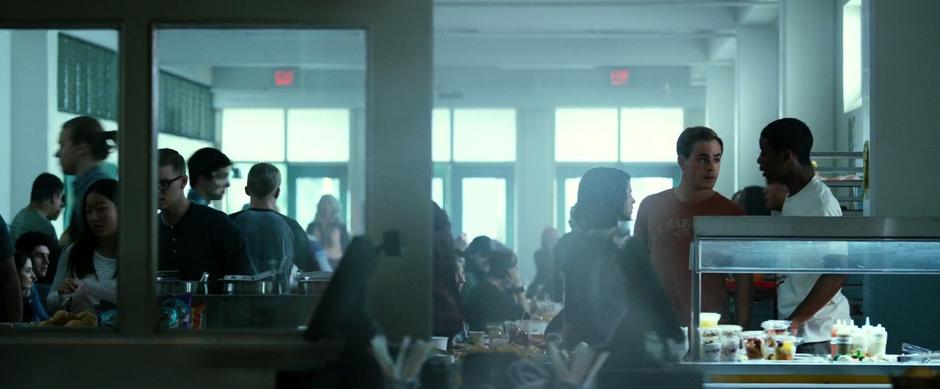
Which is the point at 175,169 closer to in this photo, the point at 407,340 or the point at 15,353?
the point at 15,353

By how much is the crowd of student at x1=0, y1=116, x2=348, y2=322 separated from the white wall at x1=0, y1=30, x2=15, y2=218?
634 cm

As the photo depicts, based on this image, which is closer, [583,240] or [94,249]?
[583,240]

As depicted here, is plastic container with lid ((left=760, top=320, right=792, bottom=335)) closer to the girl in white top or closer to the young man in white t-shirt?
the young man in white t-shirt

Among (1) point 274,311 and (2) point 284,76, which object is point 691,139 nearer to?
(1) point 274,311

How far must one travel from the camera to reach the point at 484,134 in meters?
18.8

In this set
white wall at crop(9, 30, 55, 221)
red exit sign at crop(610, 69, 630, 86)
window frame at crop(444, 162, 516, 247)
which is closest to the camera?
white wall at crop(9, 30, 55, 221)

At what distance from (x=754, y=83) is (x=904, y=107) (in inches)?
299

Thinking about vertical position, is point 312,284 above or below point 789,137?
below

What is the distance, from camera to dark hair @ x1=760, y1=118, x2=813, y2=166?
4.23m

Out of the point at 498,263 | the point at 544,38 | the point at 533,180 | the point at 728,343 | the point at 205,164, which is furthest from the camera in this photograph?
the point at 533,180

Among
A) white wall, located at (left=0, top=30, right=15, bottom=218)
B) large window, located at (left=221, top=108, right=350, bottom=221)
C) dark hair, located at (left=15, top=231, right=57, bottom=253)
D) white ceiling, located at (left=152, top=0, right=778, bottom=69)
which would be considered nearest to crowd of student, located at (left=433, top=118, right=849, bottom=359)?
dark hair, located at (left=15, top=231, right=57, bottom=253)

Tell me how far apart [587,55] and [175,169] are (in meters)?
10.4

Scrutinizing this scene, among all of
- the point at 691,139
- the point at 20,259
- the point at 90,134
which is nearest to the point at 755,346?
the point at 691,139

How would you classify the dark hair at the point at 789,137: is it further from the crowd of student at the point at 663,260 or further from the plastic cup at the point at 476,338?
the plastic cup at the point at 476,338
